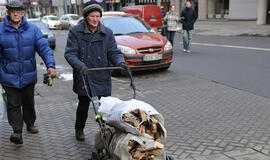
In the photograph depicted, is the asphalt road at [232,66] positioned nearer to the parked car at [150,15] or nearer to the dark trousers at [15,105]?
the dark trousers at [15,105]

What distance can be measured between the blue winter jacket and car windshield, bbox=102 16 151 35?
19.7 ft

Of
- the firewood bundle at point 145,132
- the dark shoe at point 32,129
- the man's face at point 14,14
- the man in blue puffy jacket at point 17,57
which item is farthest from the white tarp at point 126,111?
the dark shoe at point 32,129

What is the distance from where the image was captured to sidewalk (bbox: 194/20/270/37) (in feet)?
70.8

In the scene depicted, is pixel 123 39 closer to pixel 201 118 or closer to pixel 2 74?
pixel 201 118

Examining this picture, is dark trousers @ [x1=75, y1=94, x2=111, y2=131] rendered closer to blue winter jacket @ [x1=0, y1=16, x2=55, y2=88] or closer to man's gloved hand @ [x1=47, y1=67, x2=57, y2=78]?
man's gloved hand @ [x1=47, y1=67, x2=57, y2=78]

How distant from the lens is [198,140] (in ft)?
16.0

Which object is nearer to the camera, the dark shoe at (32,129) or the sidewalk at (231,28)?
the dark shoe at (32,129)

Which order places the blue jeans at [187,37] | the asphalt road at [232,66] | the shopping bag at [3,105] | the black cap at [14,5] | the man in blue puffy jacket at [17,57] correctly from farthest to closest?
1. the blue jeans at [187,37]
2. the asphalt road at [232,66]
3. the shopping bag at [3,105]
4. the man in blue puffy jacket at [17,57]
5. the black cap at [14,5]

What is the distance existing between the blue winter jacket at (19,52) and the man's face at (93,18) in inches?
33.7

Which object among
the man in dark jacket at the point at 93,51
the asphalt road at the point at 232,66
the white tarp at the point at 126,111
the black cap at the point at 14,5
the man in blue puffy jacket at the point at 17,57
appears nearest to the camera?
the white tarp at the point at 126,111

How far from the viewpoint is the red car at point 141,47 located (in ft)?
31.8

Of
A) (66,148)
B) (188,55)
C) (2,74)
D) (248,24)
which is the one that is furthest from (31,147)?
(248,24)

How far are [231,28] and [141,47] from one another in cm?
1723

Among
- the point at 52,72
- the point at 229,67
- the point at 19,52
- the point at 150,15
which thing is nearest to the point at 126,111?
the point at 52,72
